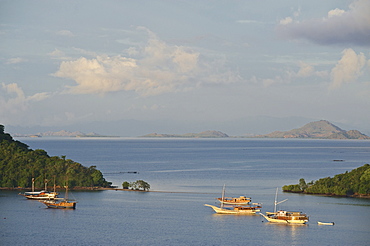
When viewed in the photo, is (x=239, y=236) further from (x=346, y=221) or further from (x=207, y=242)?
(x=346, y=221)

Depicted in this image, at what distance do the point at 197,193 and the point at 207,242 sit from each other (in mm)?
42438

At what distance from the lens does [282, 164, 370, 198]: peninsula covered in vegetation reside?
99.1 meters

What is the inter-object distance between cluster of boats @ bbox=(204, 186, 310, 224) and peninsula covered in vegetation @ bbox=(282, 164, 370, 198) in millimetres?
19401

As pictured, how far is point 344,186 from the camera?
100812mm

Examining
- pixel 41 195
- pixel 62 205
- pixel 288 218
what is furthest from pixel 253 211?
pixel 41 195

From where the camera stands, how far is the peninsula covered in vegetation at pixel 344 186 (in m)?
99.1

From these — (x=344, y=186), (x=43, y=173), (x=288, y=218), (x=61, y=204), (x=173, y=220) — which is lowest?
(x=173, y=220)

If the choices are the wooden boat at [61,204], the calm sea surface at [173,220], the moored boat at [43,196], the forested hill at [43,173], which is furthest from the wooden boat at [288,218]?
the forested hill at [43,173]

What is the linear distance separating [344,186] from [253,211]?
27.8m

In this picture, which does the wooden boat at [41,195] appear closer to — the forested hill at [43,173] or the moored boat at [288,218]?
the forested hill at [43,173]

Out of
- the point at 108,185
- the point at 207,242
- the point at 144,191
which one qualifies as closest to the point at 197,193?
the point at 144,191

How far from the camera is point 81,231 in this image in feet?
217

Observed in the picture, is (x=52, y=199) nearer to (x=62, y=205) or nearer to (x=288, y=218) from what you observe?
(x=62, y=205)

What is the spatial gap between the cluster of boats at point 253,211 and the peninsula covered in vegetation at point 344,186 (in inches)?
764
